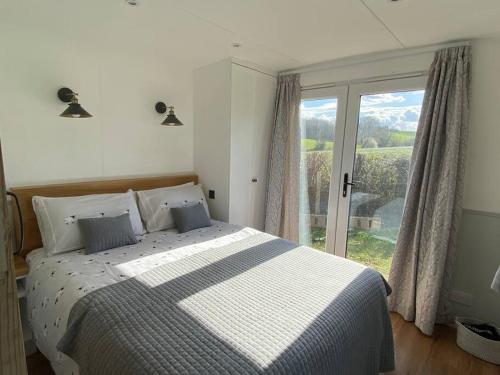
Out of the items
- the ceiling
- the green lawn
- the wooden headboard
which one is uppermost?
the ceiling

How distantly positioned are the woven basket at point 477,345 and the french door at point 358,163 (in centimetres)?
73

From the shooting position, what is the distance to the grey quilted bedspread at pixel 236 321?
1.10 metres

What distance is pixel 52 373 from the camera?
1.80m

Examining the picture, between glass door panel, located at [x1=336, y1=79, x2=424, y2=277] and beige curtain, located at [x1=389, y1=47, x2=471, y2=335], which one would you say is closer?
beige curtain, located at [x1=389, y1=47, x2=471, y2=335]

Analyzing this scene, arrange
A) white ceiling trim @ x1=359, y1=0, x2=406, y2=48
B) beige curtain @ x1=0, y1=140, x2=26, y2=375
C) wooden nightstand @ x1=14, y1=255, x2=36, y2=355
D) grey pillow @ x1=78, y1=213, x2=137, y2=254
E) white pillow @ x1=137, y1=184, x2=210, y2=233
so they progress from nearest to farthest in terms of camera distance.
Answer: beige curtain @ x1=0, y1=140, x2=26, y2=375
white ceiling trim @ x1=359, y1=0, x2=406, y2=48
wooden nightstand @ x1=14, y1=255, x2=36, y2=355
grey pillow @ x1=78, y1=213, x2=137, y2=254
white pillow @ x1=137, y1=184, x2=210, y2=233

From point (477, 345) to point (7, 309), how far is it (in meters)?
2.76

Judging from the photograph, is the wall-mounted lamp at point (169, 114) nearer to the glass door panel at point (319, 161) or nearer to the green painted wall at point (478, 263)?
the glass door panel at point (319, 161)

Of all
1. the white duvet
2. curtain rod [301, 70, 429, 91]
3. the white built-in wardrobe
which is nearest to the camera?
the white duvet

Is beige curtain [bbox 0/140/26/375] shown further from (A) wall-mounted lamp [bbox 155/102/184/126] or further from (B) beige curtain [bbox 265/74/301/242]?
(B) beige curtain [bbox 265/74/301/242]

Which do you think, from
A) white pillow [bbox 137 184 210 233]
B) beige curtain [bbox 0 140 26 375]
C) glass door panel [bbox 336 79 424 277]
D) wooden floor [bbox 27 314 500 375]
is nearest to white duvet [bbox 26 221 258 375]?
white pillow [bbox 137 184 210 233]

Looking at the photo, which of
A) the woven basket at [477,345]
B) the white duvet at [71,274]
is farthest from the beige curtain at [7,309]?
the woven basket at [477,345]

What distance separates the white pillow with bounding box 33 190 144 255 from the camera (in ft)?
6.40

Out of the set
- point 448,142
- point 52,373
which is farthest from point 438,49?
point 52,373

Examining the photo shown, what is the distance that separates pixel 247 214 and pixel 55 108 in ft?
6.64
